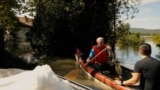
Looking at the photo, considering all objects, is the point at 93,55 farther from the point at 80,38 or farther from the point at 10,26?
the point at 80,38

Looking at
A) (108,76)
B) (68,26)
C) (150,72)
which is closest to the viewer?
(150,72)

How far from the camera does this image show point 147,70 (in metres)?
6.62

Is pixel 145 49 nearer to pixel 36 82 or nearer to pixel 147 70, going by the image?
pixel 147 70

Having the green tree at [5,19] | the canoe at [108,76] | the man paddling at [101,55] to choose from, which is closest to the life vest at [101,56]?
the man paddling at [101,55]

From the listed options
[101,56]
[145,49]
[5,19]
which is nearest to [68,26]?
[5,19]

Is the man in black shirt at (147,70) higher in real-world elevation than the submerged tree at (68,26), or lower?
higher

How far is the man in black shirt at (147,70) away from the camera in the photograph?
21.6 ft

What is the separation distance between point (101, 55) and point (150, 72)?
31.6 ft

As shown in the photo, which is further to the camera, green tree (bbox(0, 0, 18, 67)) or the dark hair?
green tree (bbox(0, 0, 18, 67))

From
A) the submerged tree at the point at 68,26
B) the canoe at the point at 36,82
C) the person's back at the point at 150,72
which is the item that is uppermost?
the canoe at the point at 36,82

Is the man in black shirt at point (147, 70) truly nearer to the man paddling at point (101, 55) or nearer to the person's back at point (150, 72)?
the person's back at point (150, 72)

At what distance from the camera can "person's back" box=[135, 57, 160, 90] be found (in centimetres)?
659

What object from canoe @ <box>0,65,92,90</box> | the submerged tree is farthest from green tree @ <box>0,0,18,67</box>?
canoe @ <box>0,65,92,90</box>

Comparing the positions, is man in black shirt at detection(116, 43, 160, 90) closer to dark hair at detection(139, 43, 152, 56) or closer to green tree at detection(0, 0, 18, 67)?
dark hair at detection(139, 43, 152, 56)
